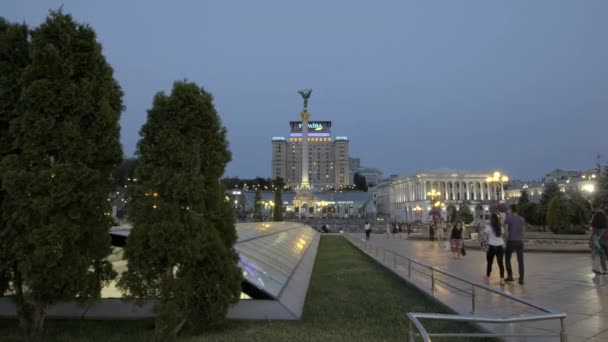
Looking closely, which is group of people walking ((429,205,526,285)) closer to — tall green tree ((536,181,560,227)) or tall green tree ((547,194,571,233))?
tall green tree ((547,194,571,233))

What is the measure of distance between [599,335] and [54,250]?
7.86 metres

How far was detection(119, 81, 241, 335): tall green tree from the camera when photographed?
6660mm

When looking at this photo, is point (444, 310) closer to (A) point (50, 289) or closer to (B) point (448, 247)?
(A) point (50, 289)

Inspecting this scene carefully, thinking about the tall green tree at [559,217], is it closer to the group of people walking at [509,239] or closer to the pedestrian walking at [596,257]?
the pedestrian walking at [596,257]

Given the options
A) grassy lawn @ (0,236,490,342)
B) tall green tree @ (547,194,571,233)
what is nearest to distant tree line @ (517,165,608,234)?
tall green tree @ (547,194,571,233)

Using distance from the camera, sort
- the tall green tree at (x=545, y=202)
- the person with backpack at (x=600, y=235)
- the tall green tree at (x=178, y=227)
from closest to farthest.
Result: the tall green tree at (x=178, y=227) < the person with backpack at (x=600, y=235) < the tall green tree at (x=545, y=202)

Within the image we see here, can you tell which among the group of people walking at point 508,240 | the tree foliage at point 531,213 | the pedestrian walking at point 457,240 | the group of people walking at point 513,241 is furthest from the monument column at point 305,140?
the group of people walking at point 508,240

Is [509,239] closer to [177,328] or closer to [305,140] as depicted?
[177,328]

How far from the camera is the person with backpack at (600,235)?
1174 cm

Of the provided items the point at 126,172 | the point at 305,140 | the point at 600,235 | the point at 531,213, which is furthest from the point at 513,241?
the point at 305,140

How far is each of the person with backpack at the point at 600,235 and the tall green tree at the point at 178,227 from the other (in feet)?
32.7

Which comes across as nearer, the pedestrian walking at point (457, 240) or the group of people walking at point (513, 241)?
the group of people walking at point (513, 241)

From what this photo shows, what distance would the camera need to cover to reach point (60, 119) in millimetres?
7105

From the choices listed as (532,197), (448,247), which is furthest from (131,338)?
(532,197)
